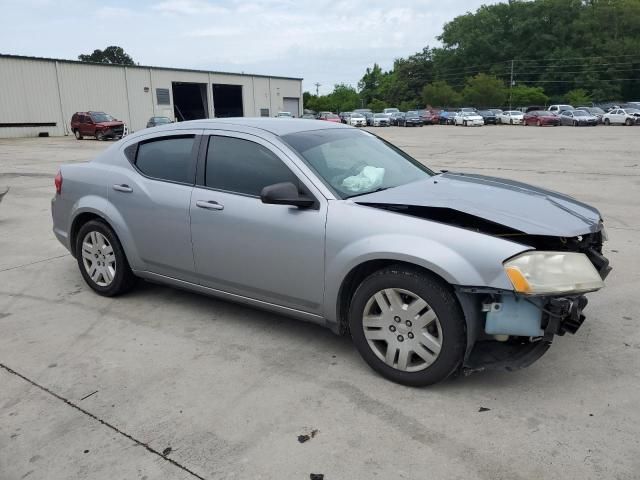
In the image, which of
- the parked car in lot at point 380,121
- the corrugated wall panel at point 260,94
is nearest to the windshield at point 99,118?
the parked car in lot at point 380,121

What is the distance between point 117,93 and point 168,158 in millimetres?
47287

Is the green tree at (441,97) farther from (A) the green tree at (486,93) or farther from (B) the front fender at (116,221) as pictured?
(B) the front fender at (116,221)

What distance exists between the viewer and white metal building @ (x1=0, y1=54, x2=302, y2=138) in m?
40.5

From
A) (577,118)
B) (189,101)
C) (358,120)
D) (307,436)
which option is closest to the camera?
(307,436)

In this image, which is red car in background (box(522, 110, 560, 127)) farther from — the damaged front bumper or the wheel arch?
the wheel arch

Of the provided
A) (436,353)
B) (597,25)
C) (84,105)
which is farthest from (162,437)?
(597,25)

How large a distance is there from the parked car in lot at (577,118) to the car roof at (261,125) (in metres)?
42.8

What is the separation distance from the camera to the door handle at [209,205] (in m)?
3.93

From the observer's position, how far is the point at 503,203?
11.2 feet

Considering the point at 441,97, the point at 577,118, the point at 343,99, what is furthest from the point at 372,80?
the point at 577,118

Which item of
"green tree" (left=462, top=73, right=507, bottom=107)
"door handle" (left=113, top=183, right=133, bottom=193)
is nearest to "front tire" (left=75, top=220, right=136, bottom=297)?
"door handle" (left=113, top=183, right=133, bottom=193)

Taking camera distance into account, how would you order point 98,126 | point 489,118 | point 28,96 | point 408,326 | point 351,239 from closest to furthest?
point 408,326 < point 351,239 < point 98,126 < point 28,96 < point 489,118

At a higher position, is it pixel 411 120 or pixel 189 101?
pixel 189 101

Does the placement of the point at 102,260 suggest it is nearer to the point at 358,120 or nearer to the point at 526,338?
the point at 526,338
